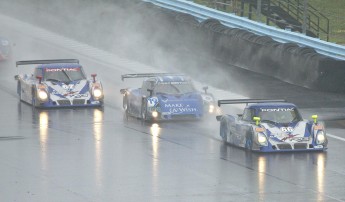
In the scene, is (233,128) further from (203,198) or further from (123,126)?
(203,198)

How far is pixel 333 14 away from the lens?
5641 cm

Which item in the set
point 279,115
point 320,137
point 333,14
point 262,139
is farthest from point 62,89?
point 333,14

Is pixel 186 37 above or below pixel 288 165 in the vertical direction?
above

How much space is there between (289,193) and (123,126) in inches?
434

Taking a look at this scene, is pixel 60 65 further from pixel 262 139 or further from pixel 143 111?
pixel 262 139

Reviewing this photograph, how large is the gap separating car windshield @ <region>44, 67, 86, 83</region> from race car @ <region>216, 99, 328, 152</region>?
8.92m

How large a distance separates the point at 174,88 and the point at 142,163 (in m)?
8.19

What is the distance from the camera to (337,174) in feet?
87.8

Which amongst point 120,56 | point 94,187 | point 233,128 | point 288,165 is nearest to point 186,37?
point 120,56

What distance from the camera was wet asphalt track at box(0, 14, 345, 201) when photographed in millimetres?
24344

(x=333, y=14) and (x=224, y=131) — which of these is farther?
(x=333, y=14)

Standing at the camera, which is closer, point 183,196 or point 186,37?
point 183,196

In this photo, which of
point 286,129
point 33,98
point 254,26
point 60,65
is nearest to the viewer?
point 286,129

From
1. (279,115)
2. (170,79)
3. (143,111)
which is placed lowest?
(143,111)
